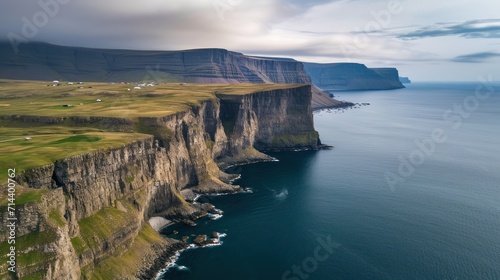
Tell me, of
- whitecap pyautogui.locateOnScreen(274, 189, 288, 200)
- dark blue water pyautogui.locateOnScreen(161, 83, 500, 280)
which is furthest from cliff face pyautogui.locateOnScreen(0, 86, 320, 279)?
whitecap pyautogui.locateOnScreen(274, 189, 288, 200)

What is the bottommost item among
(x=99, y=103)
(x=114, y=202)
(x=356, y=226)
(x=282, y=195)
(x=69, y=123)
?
(x=282, y=195)

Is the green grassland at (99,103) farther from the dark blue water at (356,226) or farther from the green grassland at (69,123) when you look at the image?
the dark blue water at (356,226)

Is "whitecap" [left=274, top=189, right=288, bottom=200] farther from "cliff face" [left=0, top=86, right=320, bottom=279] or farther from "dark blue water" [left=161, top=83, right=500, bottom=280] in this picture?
"cliff face" [left=0, top=86, right=320, bottom=279]

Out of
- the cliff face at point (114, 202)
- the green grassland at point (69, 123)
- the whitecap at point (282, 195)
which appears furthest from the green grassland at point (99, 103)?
the whitecap at point (282, 195)

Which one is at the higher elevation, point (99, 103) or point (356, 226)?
point (99, 103)

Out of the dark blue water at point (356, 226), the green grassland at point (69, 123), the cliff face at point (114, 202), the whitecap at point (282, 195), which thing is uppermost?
the green grassland at point (69, 123)

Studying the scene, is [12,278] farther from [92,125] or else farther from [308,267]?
[92,125]

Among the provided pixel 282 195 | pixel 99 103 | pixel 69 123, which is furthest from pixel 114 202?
pixel 99 103

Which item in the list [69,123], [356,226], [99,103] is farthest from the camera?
[99,103]

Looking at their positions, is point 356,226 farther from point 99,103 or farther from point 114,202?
point 99,103
